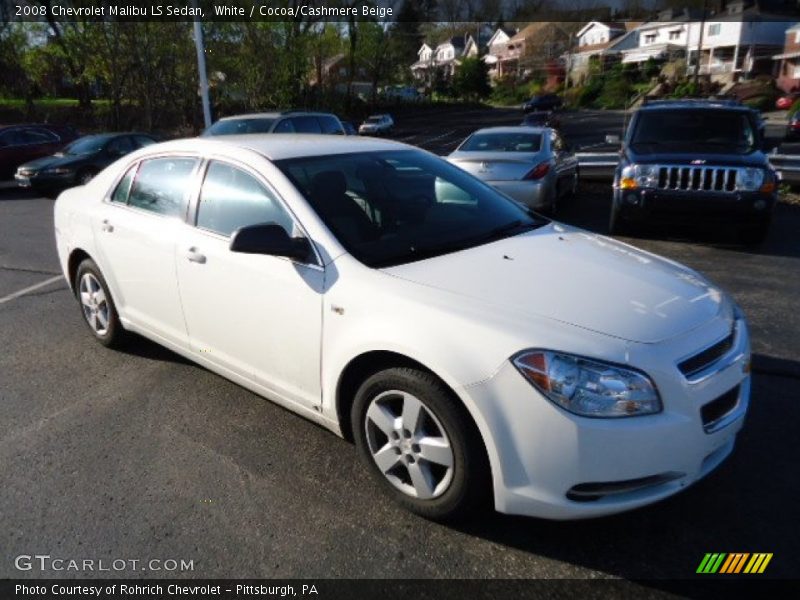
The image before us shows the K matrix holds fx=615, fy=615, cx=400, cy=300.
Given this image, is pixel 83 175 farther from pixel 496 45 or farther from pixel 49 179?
pixel 496 45

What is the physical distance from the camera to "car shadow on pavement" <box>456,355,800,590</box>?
2.48 metres

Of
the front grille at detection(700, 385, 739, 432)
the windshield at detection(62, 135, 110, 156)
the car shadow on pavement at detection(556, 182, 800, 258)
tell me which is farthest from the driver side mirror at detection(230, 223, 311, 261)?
the windshield at detection(62, 135, 110, 156)

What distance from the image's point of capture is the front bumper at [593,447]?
2.26 m

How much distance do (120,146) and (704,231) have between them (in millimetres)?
12824

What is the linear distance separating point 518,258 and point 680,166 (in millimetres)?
5343

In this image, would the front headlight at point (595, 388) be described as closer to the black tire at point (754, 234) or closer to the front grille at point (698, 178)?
the front grille at point (698, 178)

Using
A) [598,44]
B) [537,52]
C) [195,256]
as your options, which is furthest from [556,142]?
[537,52]

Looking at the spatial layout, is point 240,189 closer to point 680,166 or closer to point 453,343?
point 453,343

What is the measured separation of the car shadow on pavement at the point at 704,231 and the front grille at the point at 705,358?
546 cm

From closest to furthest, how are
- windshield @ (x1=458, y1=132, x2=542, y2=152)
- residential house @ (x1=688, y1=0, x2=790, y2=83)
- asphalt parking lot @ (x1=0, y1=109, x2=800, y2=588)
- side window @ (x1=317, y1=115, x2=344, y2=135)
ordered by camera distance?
asphalt parking lot @ (x1=0, y1=109, x2=800, y2=588), windshield @ (x1=458, y1=132, x2=542, y2=152), side window @ (x1=317, y1=115, x2=344, y2=135), residential house @ (x1=688, y1=0, x2=790, y2=83)

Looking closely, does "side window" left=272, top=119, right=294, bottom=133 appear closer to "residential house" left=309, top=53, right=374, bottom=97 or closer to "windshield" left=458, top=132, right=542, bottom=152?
"windshield" left=458, top=132, right=542, bottom=152

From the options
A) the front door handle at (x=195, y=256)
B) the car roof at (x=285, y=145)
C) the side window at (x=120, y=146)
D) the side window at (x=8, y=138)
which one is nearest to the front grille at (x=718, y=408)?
the car roof at (x=285, y=145)

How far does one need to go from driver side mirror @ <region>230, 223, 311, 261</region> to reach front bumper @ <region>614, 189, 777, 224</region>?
5.89 m

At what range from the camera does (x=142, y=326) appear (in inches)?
165
